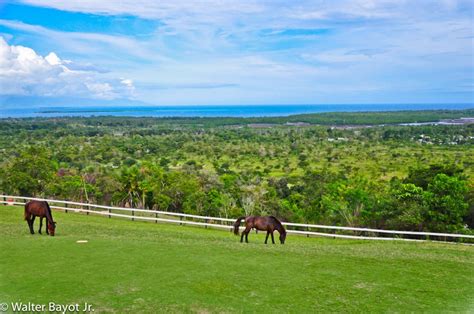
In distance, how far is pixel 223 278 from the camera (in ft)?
31.4

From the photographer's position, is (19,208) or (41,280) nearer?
(41,280)

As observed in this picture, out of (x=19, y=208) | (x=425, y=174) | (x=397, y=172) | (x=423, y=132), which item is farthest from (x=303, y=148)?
(x=19, y=208)

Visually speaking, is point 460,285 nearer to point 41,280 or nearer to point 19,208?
point 41,280

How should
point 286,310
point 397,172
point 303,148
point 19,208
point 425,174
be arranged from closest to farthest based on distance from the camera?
1. point 286,310
2. point 19,208
3. point 425,174
4. point 397,172
5. point 303,148

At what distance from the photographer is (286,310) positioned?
8055 millimetres

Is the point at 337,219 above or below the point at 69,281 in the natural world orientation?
below

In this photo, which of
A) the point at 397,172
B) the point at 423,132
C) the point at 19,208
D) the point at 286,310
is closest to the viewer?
the point at 286,310

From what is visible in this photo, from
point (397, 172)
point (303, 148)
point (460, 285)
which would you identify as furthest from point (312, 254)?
point (303, 148)

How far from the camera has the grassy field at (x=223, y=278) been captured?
8.23 meters

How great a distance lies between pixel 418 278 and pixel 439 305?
5.46ft

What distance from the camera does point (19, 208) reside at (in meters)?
23.8

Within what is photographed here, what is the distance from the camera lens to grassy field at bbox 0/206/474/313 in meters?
8.23

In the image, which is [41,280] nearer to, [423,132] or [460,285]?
[460,285]

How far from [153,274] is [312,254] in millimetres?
4674
